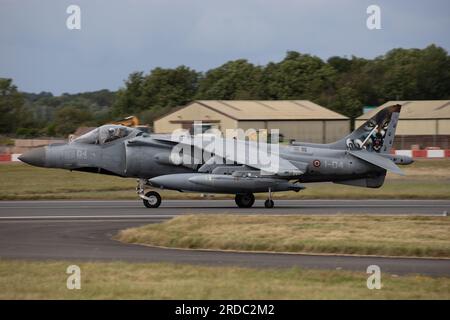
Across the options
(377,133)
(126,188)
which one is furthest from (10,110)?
(377,133)

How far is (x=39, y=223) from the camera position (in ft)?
69.4

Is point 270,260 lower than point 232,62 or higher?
lower

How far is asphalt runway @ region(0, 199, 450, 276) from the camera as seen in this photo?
1536 cm

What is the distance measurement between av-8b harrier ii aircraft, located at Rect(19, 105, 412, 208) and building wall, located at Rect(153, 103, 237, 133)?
3651 centimetres

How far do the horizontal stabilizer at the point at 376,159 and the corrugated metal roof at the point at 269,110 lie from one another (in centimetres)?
3644

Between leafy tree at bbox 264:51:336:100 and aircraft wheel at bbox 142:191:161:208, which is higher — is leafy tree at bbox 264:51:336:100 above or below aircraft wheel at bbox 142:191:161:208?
above

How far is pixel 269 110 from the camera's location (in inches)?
2603

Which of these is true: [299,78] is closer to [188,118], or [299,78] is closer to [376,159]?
[188,118]

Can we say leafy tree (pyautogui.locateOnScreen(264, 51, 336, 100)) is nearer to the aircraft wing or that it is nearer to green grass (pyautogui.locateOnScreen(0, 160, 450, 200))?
green grass (pyautogui.locateOnScreen(0, 160, 450, 200))

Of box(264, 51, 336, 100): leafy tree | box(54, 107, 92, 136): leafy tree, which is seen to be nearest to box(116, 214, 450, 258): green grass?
box(54, 107, 92, 136): leafy tree

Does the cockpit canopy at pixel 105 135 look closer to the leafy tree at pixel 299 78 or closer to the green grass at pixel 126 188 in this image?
the green grass at pixel 126 188

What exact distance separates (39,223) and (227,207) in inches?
266
